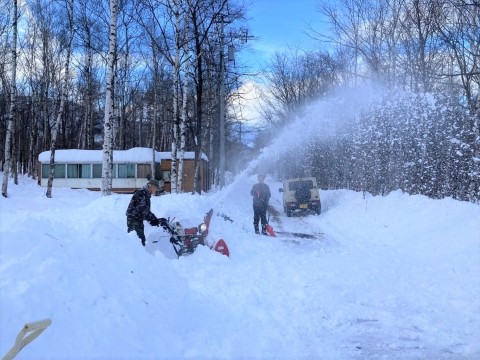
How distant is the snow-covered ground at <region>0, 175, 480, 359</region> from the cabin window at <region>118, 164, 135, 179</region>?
73.9ft

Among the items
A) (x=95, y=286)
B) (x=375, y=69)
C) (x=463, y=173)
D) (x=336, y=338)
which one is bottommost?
(x=336, y=338)

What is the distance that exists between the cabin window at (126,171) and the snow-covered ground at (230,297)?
887 inches

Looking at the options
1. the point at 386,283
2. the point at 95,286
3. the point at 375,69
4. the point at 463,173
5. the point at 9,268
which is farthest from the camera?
the point at 375,69

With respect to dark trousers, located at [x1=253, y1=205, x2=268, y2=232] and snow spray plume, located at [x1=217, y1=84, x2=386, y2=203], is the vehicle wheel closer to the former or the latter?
snow spray plume, located at [x1=217, y1=84, x2=386, y2=203]

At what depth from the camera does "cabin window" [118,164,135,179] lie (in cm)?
3241

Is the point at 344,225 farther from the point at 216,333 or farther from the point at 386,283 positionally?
the point at 216,333

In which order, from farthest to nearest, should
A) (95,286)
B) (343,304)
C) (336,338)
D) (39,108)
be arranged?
(39,108), (343,304), (336,338), (95,286)

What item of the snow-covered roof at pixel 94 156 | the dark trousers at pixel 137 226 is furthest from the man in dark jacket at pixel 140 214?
the snow-covered roof at pixel 94 156

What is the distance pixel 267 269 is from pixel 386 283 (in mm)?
2286

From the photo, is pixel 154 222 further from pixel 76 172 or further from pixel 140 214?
pixel 76 172

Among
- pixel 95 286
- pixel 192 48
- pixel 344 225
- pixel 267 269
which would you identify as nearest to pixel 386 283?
pixel 267 269

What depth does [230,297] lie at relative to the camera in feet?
21.4

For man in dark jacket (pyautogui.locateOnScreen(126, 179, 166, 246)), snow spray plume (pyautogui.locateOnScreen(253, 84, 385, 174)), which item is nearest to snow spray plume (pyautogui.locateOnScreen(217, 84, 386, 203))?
snow spray plume (pyautogui.locateOnScreen(253, 84, 385, 174))

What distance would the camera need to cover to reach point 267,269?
859 centimetres
